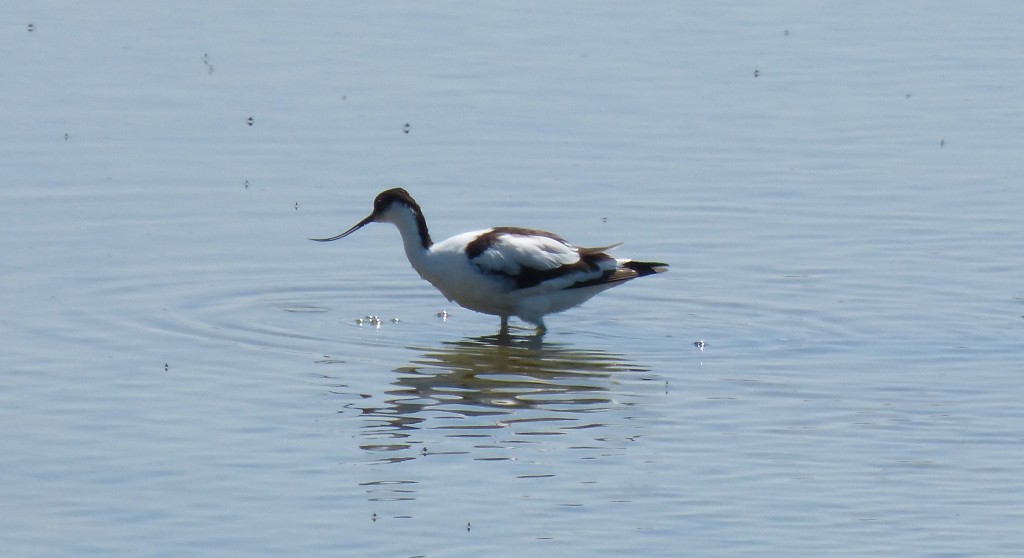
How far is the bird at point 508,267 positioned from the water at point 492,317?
12.5 inches

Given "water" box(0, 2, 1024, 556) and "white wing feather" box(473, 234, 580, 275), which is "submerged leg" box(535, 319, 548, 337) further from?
"white wing feather" box(473, 234, 580, 275)

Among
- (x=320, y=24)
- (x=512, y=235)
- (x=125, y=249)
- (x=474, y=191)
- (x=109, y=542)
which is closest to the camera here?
(x=109, y=542)

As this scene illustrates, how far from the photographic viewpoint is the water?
8891 millimetres

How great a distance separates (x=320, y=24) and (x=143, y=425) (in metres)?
14.4

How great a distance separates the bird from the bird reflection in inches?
11.1

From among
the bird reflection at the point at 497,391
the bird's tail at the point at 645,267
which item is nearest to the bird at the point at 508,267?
the bird's tail at the point at 645,267

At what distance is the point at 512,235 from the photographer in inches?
521

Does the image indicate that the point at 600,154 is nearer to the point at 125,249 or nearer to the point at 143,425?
the point at 125,249

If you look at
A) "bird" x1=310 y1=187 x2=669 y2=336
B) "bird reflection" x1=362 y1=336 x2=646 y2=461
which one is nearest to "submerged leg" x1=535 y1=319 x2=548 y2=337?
"bird" x1=310 y1=187 x2=669 y2=336

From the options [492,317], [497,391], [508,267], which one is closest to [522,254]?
[508,267]

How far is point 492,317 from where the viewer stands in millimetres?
14281

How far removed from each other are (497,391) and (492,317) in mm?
2840

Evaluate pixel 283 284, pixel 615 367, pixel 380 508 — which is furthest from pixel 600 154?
pixel 380 508

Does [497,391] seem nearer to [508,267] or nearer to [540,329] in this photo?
[508,267]
